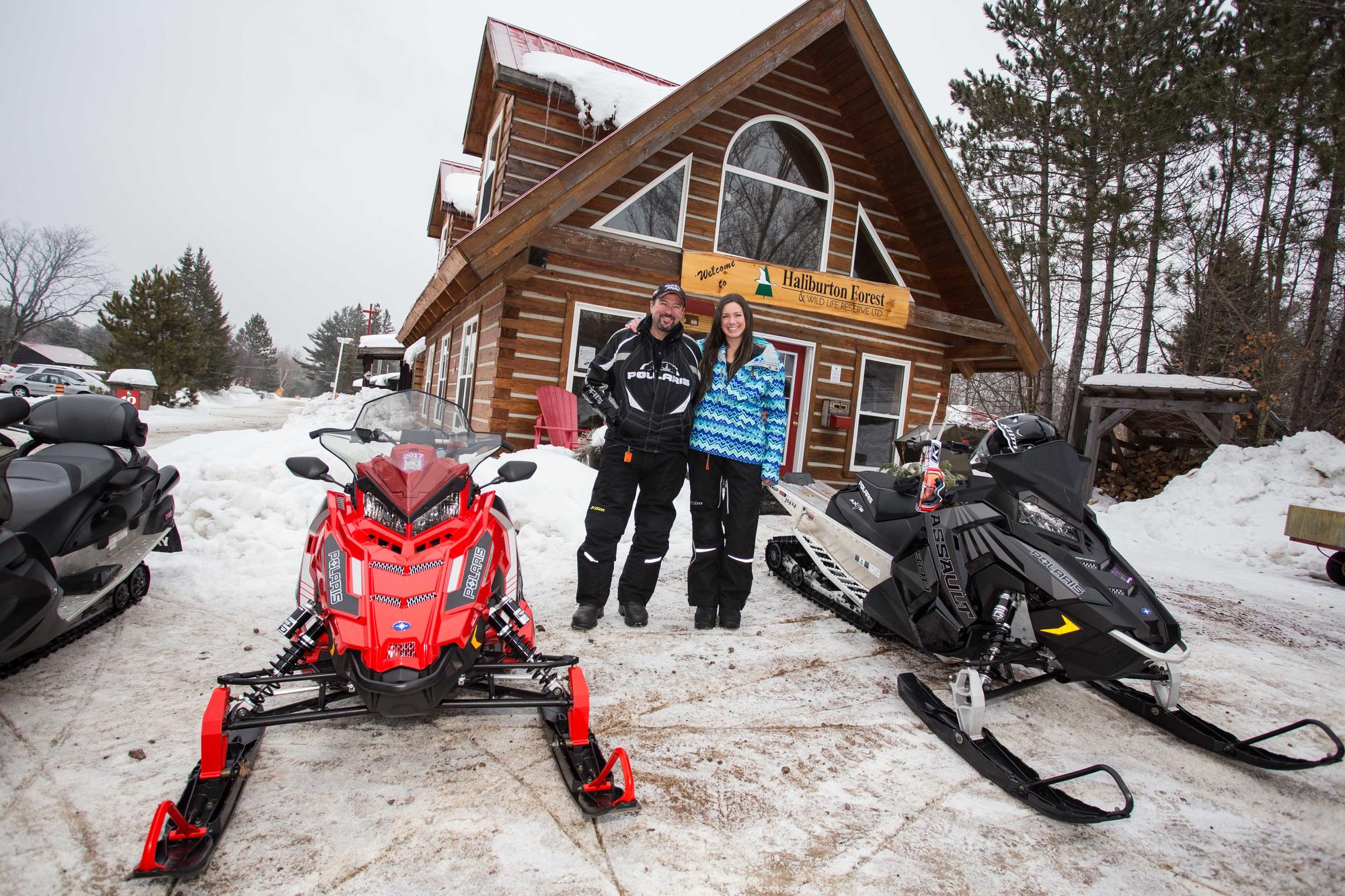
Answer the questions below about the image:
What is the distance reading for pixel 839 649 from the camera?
3549 millimetres

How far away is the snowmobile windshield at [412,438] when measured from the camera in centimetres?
231

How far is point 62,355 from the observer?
48.8m

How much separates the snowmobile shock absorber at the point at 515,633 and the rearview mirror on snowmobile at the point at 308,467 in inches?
29.9

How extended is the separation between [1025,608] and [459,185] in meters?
12.9

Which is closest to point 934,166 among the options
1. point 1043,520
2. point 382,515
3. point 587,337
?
point 587,337

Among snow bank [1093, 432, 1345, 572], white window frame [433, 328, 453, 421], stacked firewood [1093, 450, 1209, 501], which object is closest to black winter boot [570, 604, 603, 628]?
snow bank [1093, 432, 1345, 572]

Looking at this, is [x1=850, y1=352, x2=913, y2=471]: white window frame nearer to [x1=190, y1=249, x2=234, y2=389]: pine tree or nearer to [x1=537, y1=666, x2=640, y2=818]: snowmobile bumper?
[x1=537, y1=666, x2=640, y2=818]: snowmobile bumper

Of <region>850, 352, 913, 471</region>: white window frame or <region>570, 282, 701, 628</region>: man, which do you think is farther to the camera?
<region>850, 352, 913, 471</region>: white window frame

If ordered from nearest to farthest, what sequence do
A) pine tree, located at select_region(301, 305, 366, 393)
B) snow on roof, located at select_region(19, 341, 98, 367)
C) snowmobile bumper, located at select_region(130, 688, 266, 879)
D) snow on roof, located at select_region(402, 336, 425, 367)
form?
snowmobile bumper, located at select_region(130, 688, 266, 879) → snow on roof, located at select_region(402, 336, 425, 367) → snow on roof, located at select_region(19, 341, 98, 367) → pine tree, located at select_region(301, 305, 366, 393)

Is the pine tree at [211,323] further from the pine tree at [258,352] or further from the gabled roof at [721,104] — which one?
the gabled roof at [721,104]

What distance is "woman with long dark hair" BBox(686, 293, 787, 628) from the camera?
11.9 feet

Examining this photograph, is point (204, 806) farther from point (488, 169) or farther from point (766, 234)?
point (488, 169)

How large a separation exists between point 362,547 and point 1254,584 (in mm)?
7194

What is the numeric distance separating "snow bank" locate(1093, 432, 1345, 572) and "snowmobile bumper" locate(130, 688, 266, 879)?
338 inches
